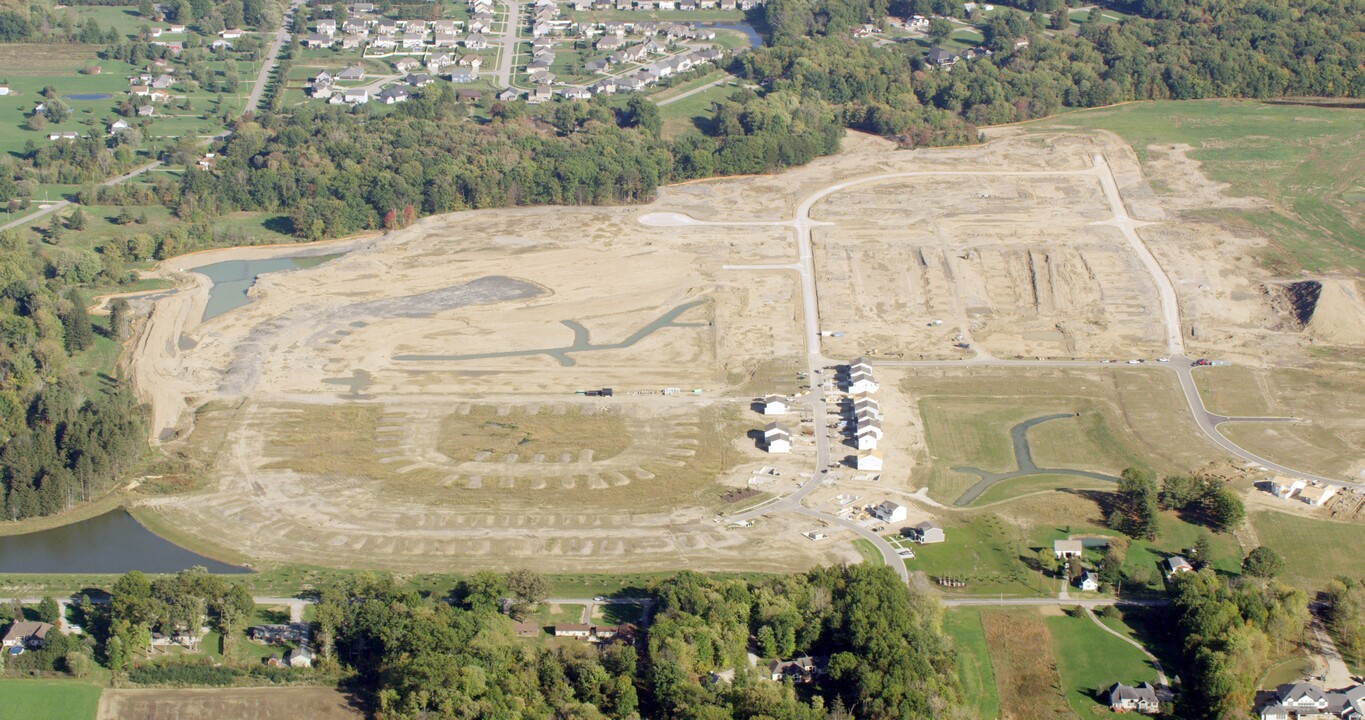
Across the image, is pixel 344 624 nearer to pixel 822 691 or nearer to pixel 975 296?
pixel 822 691

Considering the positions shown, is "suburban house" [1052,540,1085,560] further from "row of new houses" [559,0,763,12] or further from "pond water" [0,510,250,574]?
"row of new houses" [559,0,763,12]

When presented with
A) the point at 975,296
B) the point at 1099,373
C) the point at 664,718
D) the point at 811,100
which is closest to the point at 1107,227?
the point at 975,296

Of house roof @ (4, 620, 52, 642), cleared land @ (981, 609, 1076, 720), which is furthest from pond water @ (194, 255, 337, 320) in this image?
cleared land @ (981, 609, 1076, 720)

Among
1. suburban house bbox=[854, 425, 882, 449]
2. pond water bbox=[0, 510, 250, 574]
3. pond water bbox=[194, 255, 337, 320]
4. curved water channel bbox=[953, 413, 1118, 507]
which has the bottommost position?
pond water bbox=[0, 510, 250, 574]

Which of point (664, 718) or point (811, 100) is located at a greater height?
point (811, 100)

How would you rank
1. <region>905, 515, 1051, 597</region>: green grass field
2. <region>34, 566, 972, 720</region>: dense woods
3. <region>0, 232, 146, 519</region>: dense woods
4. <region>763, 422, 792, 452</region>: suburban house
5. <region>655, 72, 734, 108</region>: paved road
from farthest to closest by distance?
<region>655, 72, 734, 108</region>: paved road
<region>763, 422, 792, 452</region>: suburban house
<region>0, 232, 146, 519</region>: dense woods
<region>905, 515, 1051, 597</region>: green grass field
<region>34, 566, 972, 720</region>: dense woods

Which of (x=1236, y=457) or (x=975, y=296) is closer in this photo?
(x=1236, y=457)
